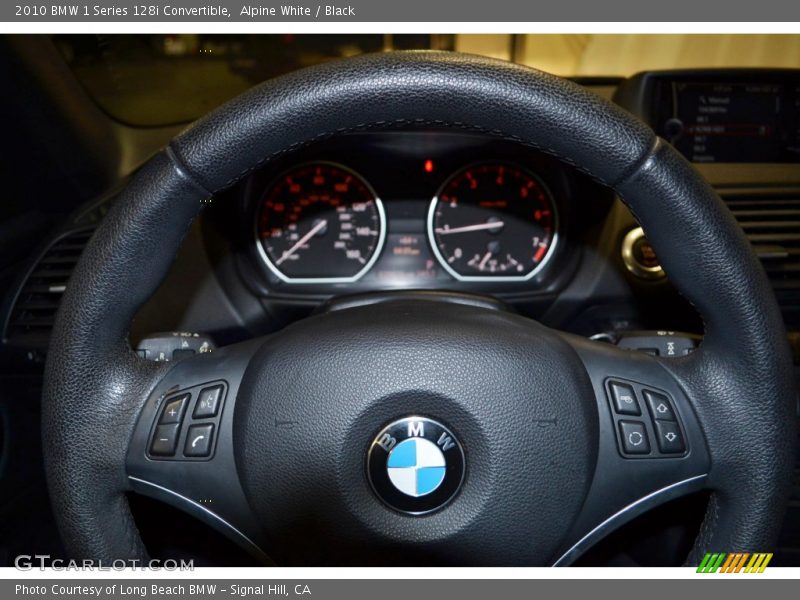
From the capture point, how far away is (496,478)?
791mm

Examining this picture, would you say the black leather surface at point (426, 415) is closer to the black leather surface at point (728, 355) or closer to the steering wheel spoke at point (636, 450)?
the steering wheel spoke at point (636, 450)

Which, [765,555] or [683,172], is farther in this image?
[765,555]

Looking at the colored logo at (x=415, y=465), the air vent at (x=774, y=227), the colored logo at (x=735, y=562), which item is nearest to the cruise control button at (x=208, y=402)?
the colored logo at (x=415, y=465)

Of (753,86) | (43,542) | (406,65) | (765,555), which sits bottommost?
(43,542)

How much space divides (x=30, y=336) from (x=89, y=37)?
27.3 inches

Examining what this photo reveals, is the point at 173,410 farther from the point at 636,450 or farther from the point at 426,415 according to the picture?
the point at 636,450

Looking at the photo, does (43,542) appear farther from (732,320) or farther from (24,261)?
(732,320)

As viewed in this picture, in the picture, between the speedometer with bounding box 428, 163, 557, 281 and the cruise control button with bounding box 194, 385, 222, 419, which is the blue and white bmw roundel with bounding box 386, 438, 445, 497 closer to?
the cruise control button with bounding box 194, 385, 222, 419

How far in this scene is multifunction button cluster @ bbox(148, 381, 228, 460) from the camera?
0.81 m

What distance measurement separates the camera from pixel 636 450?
822 mm

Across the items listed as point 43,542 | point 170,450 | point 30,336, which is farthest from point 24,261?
point 170,450

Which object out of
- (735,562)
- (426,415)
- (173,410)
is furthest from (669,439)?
(173,410)

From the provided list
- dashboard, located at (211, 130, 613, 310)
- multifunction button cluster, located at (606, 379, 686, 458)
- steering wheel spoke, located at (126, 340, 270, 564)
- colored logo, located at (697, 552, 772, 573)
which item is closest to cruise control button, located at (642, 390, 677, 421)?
multifunction button cluster, located at (606, 379, 686, 458)

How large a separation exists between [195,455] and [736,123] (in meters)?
1.61
